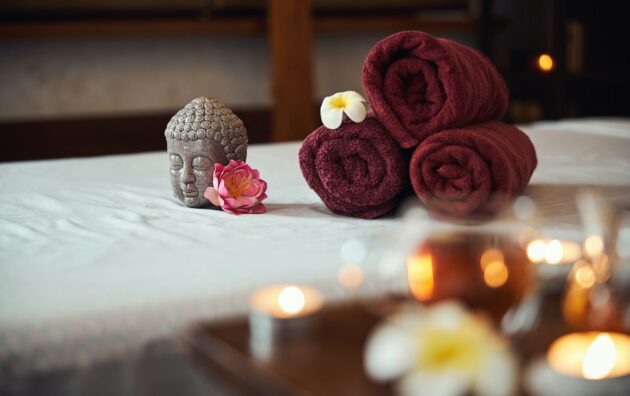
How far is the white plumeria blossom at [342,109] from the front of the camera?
124cm

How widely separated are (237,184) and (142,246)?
249 mm

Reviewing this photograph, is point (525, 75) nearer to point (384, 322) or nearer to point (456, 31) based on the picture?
point (456, 31)

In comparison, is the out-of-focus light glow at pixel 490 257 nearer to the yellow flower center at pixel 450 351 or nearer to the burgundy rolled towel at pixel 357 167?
the yellow flower center at pixel 450 351

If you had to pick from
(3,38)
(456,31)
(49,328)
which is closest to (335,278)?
(49,328)

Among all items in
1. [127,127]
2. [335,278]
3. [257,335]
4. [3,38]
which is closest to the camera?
[257,335]

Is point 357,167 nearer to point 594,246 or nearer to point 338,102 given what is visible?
point 338,102

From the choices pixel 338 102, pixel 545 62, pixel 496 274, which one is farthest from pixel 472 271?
pixel 545 62

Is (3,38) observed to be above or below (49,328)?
above

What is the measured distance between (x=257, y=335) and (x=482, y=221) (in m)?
0.25

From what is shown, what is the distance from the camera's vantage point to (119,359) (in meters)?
0.80

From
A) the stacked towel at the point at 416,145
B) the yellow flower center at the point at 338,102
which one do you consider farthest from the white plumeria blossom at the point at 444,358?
the yellow flower center at the point at 338,102

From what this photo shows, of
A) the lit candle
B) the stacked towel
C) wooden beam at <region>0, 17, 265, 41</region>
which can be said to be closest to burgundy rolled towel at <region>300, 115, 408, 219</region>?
the stacked towel

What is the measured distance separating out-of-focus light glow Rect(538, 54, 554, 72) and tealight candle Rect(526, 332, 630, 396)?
11.8ft

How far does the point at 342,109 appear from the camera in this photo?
1.25 meters
